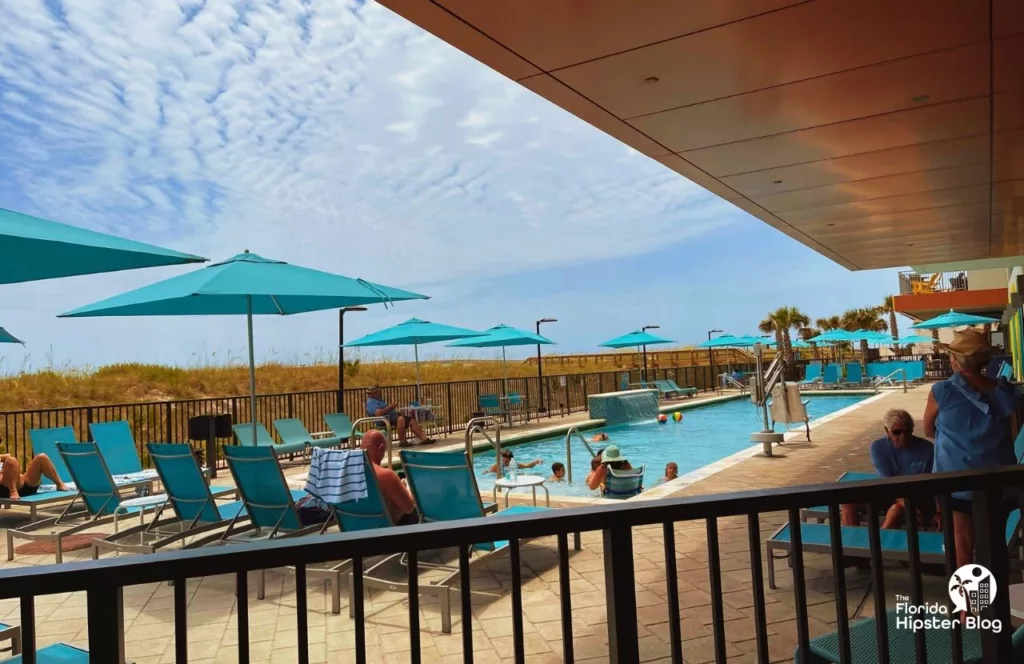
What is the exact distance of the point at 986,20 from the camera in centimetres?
328

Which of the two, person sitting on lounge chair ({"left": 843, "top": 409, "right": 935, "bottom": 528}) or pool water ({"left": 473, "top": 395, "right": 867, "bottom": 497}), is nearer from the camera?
person sitting on lounge chair ({"left": 843, "top": 409, "right": 935, "bottom": 528})

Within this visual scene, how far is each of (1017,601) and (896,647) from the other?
1.40 ft

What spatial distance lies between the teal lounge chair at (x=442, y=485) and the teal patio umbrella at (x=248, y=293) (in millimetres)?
2051

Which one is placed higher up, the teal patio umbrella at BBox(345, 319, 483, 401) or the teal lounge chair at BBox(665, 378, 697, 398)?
the teal patio umbrella at BBox(345, 319, 483, 401)

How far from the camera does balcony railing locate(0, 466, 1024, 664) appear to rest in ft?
4.55

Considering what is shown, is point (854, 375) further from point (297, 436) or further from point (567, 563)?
point (567, 563)

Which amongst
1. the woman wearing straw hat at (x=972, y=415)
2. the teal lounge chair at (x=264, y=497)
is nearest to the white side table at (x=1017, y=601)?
the woman wearing straw hat at (x=972, y=415)

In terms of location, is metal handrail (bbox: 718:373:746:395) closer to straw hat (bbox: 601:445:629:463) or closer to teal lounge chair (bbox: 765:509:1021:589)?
straw hat (bbox: 601:445:629:463)

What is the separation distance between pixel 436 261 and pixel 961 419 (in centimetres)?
7239

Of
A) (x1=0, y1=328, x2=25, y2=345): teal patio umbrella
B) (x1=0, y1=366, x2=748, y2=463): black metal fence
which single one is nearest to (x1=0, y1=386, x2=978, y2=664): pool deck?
(x1=0, y1=328, x2=25, y2=345): teal patio umbrella

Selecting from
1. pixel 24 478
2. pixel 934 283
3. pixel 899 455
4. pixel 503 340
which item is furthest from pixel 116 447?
pixel 934 283

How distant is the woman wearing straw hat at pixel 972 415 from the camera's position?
3.44 meters
